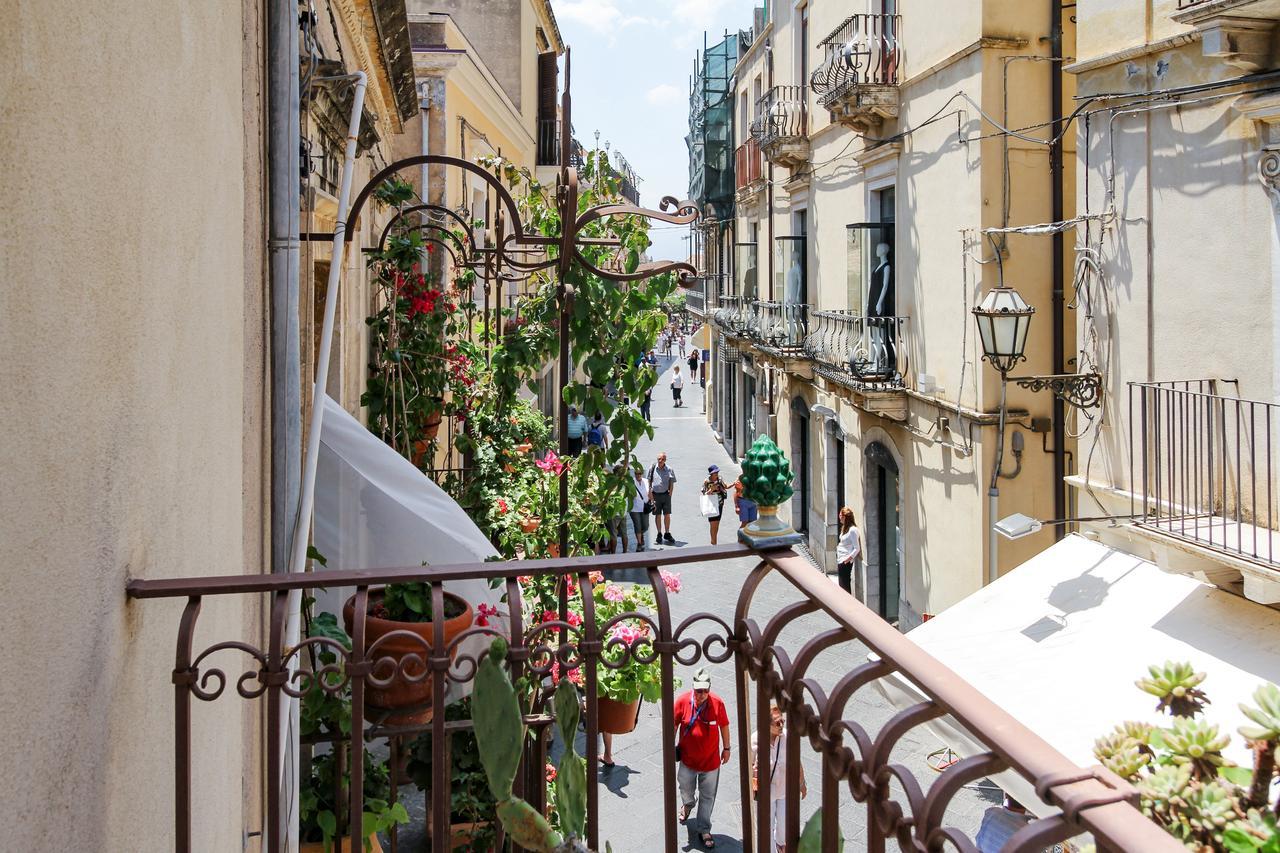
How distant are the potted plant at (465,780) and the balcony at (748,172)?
17.6 meters

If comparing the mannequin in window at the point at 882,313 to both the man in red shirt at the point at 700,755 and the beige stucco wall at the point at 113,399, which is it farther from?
the beige stucco wall at the point at 113,399

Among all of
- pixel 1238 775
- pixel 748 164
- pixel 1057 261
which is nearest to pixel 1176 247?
pixel 1057 261

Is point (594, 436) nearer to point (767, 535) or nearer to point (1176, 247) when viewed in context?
point (1176, 247)

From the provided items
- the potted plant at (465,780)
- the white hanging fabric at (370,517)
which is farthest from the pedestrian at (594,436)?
the potted plant at (465,780)

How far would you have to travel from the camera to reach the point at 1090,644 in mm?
6496

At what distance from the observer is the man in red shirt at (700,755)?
7.13 metres

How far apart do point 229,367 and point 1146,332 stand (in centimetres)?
657

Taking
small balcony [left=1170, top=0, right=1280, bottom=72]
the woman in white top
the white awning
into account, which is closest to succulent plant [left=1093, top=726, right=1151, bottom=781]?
the white awning

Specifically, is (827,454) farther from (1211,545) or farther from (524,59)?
(1211,545)

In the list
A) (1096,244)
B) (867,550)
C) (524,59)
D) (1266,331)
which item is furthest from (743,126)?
(1266,331)

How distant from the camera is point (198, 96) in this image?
2420mm

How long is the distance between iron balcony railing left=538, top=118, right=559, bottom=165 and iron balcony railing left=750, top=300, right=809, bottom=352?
15.0 ft

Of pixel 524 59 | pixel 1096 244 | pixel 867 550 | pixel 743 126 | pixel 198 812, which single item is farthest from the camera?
pixel 743 126

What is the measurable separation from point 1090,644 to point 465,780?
368 cm
